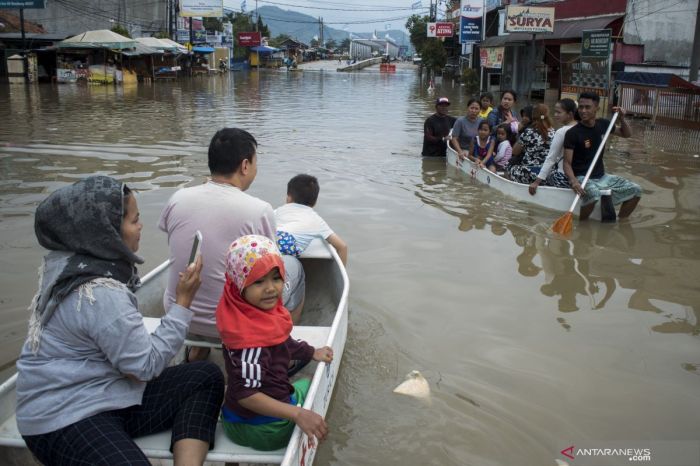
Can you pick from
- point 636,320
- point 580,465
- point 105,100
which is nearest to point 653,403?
point 580,465

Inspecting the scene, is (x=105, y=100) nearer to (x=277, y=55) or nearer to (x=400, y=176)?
(x=400, y=176)

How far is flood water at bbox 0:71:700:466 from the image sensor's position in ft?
12.1

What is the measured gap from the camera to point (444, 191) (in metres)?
9.75

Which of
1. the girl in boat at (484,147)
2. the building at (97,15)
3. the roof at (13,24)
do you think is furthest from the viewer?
the building at (97,15)

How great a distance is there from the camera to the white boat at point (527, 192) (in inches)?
313

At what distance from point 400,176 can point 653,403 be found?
24.1ft

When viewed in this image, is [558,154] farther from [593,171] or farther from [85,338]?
[85,338]

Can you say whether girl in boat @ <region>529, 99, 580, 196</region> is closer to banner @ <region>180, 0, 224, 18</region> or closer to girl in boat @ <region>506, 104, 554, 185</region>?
girl in boat @ <region>506, 104, 554, 185</region>

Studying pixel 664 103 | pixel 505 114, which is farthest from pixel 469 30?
pixel 505 114

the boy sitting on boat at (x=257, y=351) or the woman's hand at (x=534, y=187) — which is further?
the woman's hand at (x=534, y=187)

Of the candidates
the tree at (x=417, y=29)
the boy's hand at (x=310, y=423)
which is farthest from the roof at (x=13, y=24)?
the boy's hand at (x=310, y=423)

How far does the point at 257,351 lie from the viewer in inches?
107

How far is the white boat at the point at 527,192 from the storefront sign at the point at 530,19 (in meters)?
14.7

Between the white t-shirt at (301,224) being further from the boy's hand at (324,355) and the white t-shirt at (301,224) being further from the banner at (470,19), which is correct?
the banner at (470,19)
